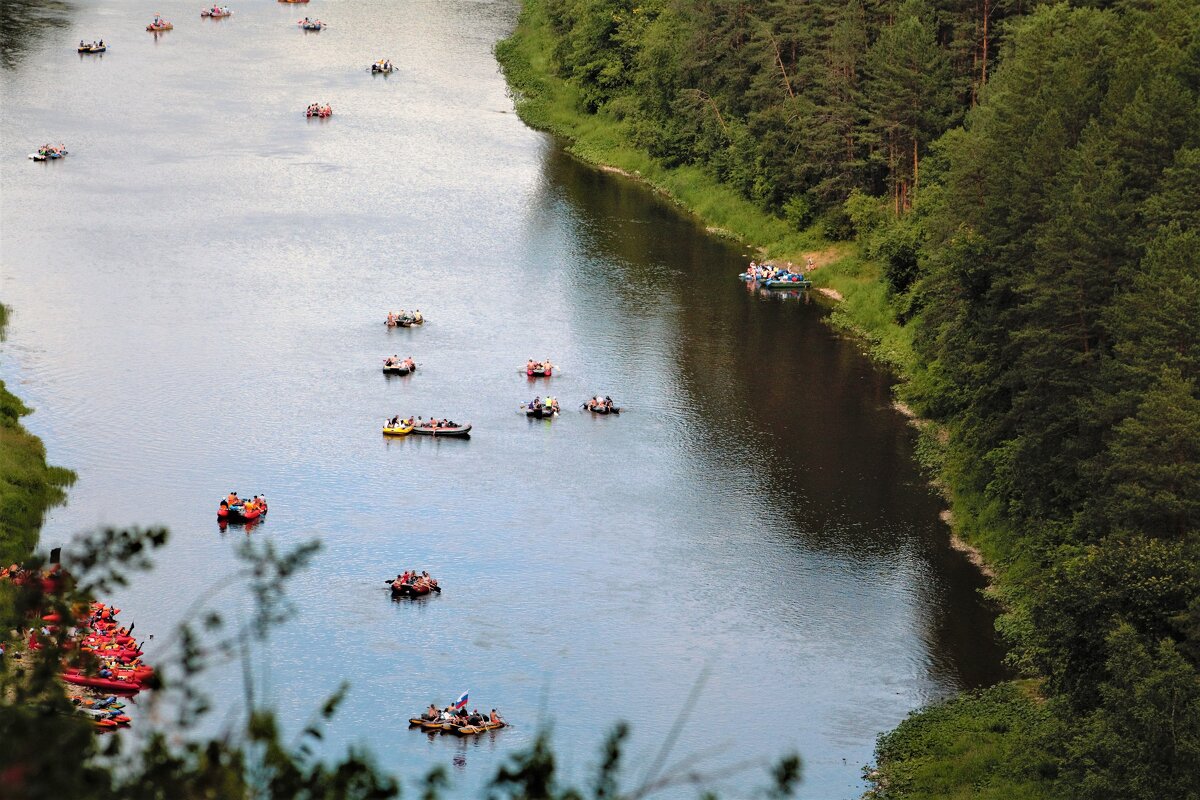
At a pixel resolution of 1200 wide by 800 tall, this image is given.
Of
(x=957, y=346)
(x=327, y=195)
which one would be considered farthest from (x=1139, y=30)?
(x=327, y=195)

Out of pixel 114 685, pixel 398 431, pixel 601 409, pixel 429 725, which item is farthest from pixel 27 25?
pixel 429 725

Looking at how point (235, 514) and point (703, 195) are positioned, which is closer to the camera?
point (235, 514)

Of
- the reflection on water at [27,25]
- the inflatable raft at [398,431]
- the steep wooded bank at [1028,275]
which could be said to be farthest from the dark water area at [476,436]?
the reflection on water at [27,25]

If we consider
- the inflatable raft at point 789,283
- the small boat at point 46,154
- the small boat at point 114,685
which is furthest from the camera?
the small boat at point 46,154

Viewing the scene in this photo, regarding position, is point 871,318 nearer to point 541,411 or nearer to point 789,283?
point 789,283

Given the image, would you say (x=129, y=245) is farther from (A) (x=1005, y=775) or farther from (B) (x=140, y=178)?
(A) (x=1005, y=775)

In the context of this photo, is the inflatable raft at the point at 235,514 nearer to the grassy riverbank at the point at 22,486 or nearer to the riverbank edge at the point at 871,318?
the grassy riverbank at the point at 22,486

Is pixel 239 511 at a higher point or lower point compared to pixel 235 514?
higher
